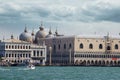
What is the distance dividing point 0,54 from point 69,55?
57.0 feet

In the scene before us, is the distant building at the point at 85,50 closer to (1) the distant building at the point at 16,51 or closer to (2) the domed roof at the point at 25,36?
(1) the distant building at the point at 16,51

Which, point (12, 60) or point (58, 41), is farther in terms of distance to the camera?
point (58, 41)

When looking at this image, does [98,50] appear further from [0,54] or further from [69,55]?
[0,54]

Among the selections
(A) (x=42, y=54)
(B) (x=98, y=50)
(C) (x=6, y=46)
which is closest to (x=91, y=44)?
(B) (x=98, y=50)

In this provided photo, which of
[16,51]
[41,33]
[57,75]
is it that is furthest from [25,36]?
[57,75]

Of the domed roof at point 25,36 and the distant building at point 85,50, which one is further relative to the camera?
the domed roof at point 25,36

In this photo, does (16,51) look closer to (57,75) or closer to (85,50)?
(85,50)

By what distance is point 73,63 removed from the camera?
150125mm

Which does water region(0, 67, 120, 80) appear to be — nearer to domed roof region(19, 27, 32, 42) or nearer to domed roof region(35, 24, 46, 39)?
domed roof region(19, 27, 32, 42)

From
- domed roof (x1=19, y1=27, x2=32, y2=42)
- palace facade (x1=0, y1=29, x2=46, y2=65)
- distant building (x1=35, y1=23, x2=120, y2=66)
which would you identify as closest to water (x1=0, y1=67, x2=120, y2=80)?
palace facade (x1=0, y1=29, x2=46, y2=65)

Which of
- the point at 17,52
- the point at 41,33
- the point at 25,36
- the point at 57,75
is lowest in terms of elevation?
the point at 57,75

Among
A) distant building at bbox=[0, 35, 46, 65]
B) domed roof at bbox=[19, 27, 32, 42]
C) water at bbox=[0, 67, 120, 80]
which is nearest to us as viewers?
water at bbox=[0, 67, 120, 80]

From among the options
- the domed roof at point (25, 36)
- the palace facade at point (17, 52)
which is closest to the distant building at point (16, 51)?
the palace facade at point (17, 52)

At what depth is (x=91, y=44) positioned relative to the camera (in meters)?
151
